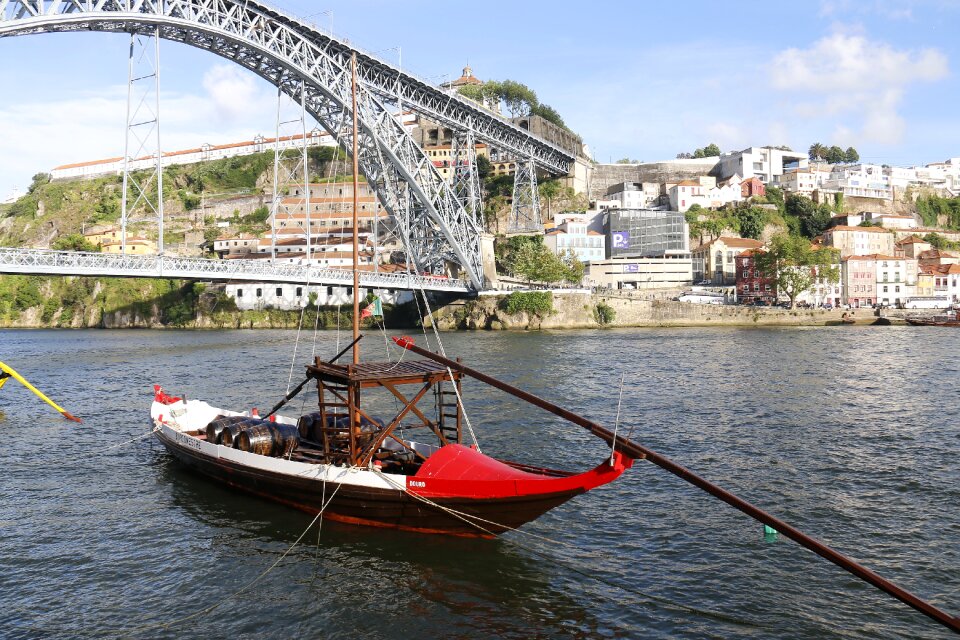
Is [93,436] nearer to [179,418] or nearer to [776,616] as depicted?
[179,418]

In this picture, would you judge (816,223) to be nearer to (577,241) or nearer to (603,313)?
(577,241)

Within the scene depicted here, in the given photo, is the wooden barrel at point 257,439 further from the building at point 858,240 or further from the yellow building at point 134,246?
the building at point 858,240

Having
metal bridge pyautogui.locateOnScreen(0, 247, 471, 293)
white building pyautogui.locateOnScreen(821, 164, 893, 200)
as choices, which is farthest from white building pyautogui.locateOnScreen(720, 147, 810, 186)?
metal bridge pyautogui.locateOnScreen(0, 247, 471, 293)

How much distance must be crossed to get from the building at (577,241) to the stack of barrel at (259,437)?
6225 centimetres

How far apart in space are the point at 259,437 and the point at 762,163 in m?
101

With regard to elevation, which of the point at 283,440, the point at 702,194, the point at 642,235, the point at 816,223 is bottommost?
the point at 283,440

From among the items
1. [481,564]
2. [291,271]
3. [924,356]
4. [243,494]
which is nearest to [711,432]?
[481,564]

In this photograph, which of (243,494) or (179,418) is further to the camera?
(179,418)

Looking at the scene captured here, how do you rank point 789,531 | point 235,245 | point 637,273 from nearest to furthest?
point 789,531 → point 637,273 → point 235,245

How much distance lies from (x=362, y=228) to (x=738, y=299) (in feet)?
142

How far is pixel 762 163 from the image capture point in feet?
339

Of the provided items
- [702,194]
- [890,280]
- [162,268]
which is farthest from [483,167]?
[162,268]

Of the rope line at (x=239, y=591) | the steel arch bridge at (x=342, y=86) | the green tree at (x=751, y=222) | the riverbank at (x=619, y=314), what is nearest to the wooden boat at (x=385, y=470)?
the rope line at (x=239, y=591)

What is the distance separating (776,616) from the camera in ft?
33.0
